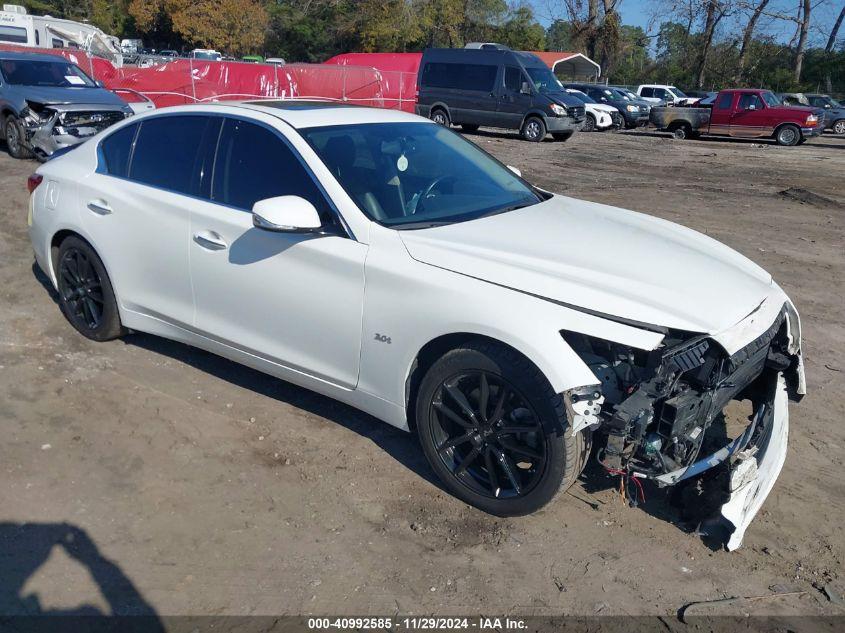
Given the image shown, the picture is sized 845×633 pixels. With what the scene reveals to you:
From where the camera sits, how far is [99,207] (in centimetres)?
475

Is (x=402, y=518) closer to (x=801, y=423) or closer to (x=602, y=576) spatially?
(x=602, y=576)

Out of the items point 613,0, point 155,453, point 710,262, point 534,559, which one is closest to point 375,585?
point 534,559

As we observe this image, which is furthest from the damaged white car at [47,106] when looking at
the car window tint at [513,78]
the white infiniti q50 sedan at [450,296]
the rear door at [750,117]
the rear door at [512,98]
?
the rear door at [750,117]

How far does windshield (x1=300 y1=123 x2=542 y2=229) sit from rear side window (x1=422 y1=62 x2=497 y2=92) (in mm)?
18031

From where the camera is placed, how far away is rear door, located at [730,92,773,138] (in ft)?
77.4

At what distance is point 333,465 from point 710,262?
212cm

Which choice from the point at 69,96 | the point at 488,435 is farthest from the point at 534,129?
the point at 488,435

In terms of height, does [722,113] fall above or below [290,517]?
below

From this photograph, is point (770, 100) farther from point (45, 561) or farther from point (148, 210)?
point (45, 561)

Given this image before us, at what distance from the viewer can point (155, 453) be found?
3920 mm

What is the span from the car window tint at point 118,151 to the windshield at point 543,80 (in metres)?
17.9

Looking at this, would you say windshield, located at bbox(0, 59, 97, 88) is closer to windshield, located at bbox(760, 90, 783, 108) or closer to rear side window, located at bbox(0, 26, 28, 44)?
rear side window, located at bbox(0, 26, 28, 44)

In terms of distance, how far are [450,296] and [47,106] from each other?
11274 mm

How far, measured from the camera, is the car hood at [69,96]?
40.1 feet
